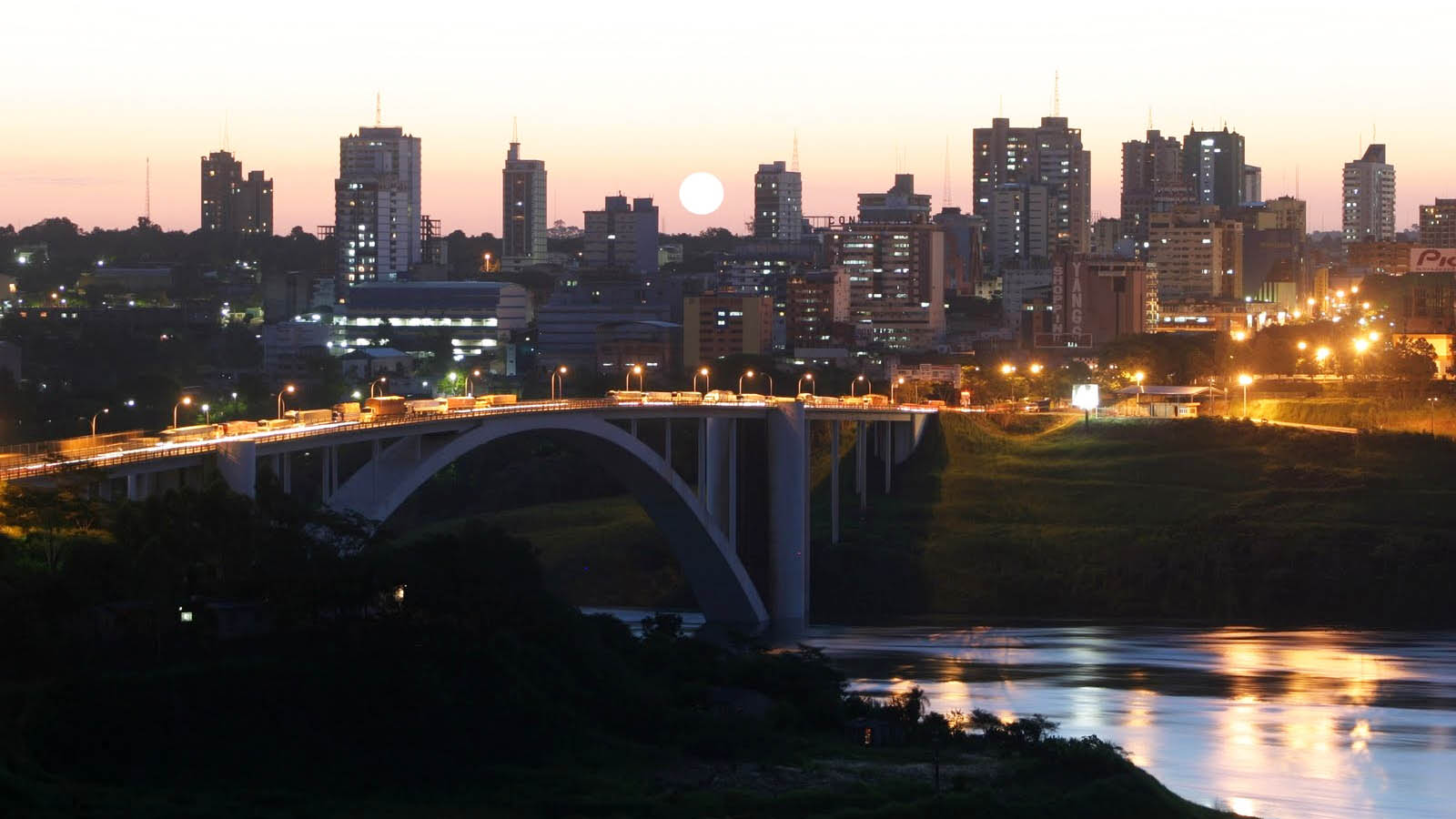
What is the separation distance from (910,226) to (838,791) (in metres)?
149

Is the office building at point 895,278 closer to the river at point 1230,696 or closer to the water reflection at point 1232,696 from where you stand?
the river at point 1230,696

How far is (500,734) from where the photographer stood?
3831cm

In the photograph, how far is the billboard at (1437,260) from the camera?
128000 mm

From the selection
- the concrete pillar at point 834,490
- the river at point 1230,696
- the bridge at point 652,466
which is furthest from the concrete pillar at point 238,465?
the concrete pillar at point 834,490

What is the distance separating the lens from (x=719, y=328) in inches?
5866

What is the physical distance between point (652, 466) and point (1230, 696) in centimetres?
1458

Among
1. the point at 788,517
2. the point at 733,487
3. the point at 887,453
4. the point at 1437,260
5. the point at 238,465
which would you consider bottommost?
the point at 788,517

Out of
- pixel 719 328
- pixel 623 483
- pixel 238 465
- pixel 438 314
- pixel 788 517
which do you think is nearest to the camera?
pixel 238 465

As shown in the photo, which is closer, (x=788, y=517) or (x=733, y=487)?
(x=733, y=487)

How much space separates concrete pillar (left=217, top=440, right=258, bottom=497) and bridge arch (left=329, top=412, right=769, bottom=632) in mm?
2864

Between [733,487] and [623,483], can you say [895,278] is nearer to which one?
[733,487]

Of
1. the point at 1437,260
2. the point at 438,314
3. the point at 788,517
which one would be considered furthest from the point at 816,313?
the point at 788,517

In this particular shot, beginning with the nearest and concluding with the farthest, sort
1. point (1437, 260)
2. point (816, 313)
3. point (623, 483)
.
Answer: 1. point (623, 483)
2. point (1437, 260)
3. point (816, 313)

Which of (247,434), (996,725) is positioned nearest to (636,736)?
(996,725)
